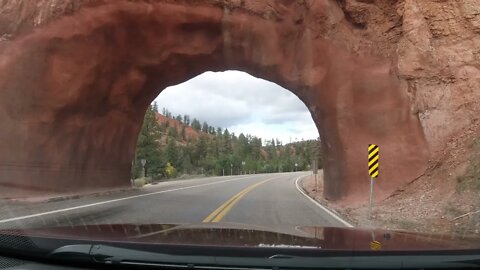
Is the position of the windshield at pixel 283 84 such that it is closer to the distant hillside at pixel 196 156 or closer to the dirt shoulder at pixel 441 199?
the dirt shoulder at pixel 441 199

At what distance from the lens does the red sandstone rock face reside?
18.4 m

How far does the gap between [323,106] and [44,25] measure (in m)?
11.1

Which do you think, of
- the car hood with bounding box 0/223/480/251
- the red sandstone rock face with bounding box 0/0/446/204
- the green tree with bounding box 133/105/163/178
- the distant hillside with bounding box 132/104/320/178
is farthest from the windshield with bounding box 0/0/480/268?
the green tree with bounding box 133/105/163/178

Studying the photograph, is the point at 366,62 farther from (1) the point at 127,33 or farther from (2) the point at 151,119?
(2) the point at 151,119

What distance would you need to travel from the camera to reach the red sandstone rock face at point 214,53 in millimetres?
18359

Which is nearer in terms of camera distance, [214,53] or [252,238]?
[252,238]

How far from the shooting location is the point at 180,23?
798 inches

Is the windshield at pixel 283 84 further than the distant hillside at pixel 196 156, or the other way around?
the distant hillside at pixel 196 156

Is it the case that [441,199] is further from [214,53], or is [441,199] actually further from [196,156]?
[196,156]

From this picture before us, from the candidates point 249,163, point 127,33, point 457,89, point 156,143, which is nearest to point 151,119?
point 156,143

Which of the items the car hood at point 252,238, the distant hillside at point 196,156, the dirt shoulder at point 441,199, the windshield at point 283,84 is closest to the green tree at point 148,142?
the distant hillside at point 196,156

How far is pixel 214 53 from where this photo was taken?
2183cm

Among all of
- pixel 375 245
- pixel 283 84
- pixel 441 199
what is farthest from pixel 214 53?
pixel 375 245

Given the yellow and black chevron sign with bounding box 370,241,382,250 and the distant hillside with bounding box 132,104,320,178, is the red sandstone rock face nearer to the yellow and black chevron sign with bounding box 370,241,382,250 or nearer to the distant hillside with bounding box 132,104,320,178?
the yellow and black chevron sign with bounding box 370,241,382,250
